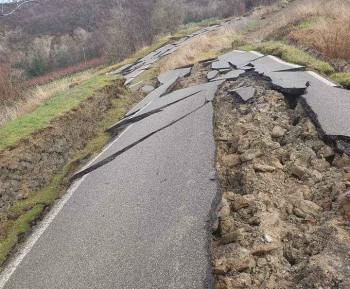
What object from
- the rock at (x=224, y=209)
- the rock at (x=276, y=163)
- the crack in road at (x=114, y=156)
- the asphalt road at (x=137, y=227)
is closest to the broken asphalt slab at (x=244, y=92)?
the crack in road at (x=114, y=156)

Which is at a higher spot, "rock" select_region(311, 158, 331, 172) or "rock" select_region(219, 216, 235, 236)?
"rock" select_region(311, 158, 331, 172)

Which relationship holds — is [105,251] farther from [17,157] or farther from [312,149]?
[17,157]

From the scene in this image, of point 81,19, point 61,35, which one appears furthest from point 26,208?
point 81,19

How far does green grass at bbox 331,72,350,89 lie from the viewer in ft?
23.2

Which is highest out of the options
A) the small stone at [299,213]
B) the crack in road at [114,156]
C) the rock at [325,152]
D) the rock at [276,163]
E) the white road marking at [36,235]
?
the rock at [325,152]

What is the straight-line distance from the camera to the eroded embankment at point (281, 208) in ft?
9.57

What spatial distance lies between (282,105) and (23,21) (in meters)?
68.3

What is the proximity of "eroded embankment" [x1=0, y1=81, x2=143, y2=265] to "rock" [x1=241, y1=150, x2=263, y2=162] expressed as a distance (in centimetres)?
287

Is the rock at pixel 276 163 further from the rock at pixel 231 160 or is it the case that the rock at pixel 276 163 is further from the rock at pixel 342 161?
the rock at pixel 342 161

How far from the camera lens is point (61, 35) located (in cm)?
6209

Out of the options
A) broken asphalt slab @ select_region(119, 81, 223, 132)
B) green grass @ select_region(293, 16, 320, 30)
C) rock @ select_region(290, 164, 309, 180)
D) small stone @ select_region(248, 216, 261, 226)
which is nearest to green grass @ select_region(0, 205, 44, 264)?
small stone @ select_region(248, 216, 261, 226)

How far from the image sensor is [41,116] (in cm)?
838

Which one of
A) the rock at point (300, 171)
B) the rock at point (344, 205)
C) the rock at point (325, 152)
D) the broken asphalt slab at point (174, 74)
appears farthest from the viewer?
the broken asphalt slab at point (174, 74)

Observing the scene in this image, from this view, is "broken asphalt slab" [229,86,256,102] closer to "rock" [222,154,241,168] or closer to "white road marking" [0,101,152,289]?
"rock" [222,154,241,168]
